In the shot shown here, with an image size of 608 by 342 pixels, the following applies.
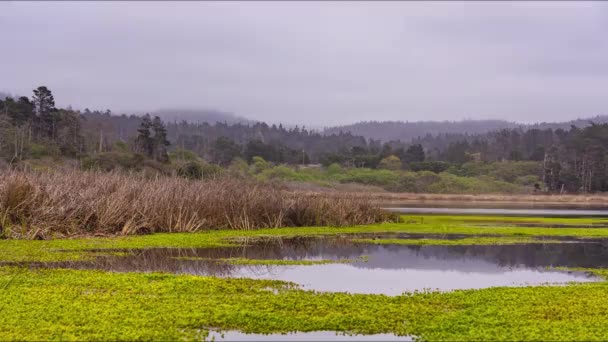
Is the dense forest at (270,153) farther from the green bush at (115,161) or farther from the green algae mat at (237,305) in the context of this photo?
the green algae mat at (237,305)

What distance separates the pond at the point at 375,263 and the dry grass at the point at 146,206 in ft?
10.9

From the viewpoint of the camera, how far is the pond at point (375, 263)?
14.2 meters

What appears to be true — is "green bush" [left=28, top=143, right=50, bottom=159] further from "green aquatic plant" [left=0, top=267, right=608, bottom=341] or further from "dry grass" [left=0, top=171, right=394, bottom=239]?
"green aquatic plant" [left=0, top=267, right=608, bottom=341]

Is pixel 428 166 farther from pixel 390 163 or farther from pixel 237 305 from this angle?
pixel 237 305

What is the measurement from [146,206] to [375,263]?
30.2 feet

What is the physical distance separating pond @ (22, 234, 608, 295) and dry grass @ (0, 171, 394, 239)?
333 cm

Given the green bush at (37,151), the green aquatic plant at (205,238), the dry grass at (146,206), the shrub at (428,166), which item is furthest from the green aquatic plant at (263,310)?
the shrub at (428,166)

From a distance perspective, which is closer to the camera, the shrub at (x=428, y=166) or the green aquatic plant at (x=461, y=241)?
the green aquatic plant at (x=461, y=241)

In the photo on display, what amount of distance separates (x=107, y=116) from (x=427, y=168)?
102119 millimetres

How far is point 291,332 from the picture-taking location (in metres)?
9.05

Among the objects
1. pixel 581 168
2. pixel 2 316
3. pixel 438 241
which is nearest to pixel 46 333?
pixel 2 316

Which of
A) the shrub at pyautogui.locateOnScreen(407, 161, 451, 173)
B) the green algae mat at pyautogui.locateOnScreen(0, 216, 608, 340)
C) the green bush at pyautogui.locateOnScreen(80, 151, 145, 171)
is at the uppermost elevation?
the green bush at pyautogui.locateOnScreen(80, 151, 145, 171)

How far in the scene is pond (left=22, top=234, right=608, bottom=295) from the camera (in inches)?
559

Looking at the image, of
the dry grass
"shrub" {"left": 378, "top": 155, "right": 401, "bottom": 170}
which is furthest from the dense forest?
the dry grass
